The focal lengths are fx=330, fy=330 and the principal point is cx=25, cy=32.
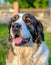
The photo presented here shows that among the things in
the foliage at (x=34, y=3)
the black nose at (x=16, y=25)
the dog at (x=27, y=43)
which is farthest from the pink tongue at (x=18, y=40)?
the foliage at (x=34, y=3)

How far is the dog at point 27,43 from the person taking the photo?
599 cm

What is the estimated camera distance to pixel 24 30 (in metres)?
5.99

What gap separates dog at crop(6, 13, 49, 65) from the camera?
599cm

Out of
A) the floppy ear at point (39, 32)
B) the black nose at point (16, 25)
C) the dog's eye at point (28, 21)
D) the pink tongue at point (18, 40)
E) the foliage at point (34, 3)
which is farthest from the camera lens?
the foliage at point (34, 3)

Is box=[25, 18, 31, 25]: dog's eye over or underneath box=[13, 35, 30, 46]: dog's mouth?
over

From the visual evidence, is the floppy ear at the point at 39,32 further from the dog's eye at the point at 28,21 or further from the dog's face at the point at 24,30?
the dog's eye at the point at 28,21

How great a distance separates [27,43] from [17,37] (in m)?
0.25

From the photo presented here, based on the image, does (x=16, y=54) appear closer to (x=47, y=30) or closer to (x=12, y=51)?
(x=12, y=51)

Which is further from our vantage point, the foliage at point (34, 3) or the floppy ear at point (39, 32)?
the foliage at point (34, 3)

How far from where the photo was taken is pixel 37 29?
6.35 metres

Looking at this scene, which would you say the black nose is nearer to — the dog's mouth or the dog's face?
the dog's face

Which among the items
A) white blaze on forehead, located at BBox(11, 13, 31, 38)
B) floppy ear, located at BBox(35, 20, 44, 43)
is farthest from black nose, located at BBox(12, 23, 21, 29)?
floppy ear, located at BBox(35, 20, 44, 43)

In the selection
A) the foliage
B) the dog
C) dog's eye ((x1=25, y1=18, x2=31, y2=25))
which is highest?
dog's eye ((x1=25, y1=18, x2=31, y2=25))

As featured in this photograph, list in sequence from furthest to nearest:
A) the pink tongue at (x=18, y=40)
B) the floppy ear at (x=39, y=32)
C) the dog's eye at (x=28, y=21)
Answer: the floppy ear at (x=39, y=32)
the dog's eye at (x=28, y=21)
the pink tongue at (x=18, y=40)
